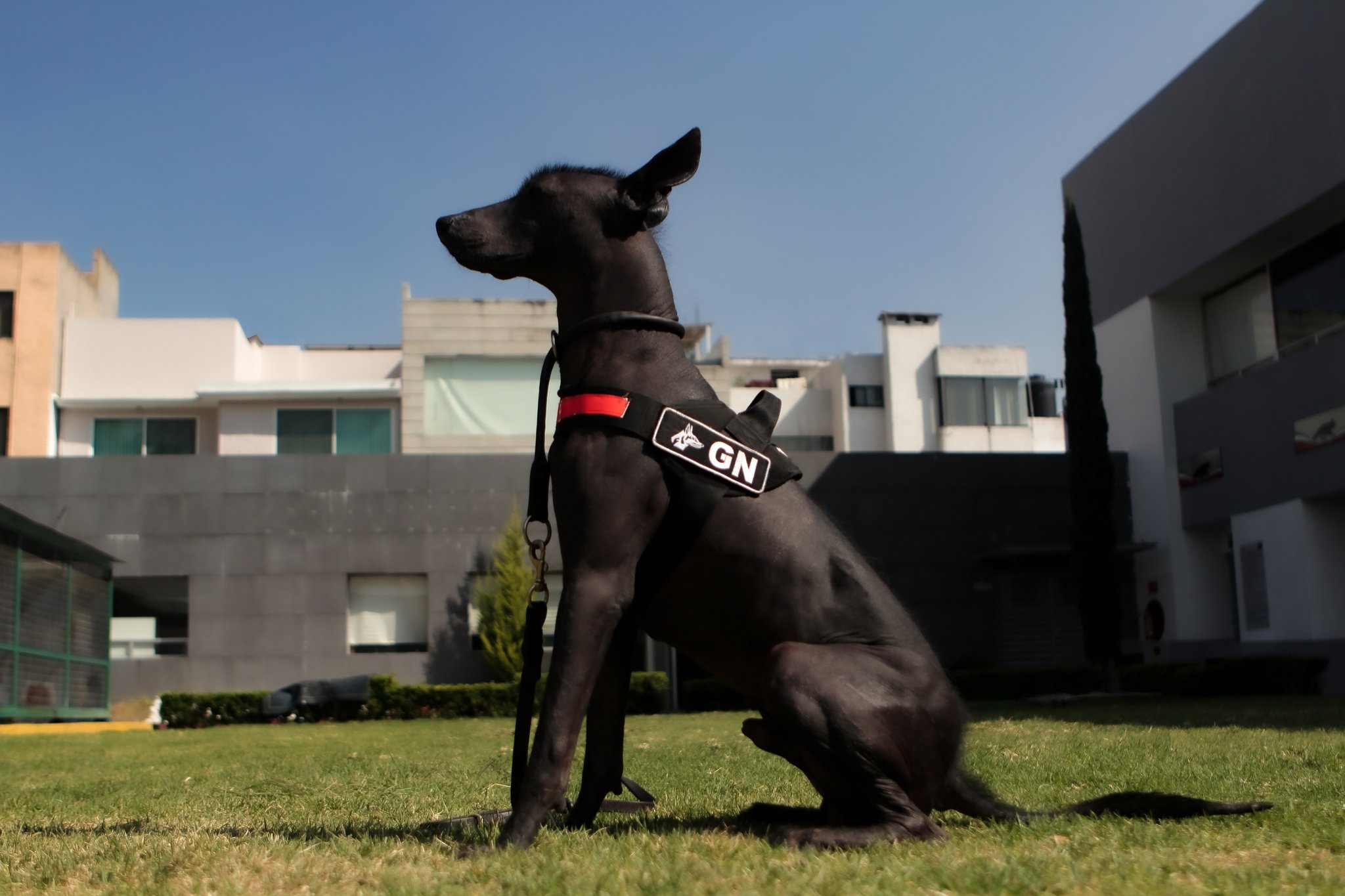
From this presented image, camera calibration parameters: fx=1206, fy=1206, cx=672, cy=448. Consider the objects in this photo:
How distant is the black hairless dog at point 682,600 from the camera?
3674 mm

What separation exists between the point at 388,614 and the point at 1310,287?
66.4 ft

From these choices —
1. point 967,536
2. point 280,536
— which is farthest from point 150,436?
point 967,536

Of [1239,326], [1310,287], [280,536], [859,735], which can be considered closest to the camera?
[859,735]

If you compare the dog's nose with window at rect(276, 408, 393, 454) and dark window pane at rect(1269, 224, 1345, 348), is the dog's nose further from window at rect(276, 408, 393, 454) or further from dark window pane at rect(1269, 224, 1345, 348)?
window at rect(276, 408, 393, 454)

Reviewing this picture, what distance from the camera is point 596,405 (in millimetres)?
3920

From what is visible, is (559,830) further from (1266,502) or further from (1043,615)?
(1043,615)

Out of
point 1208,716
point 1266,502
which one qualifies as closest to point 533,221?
point 1208,716

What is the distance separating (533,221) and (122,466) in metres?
25.9

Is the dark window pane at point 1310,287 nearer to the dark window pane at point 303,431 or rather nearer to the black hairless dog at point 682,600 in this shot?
the black hairless dog at point 682,600

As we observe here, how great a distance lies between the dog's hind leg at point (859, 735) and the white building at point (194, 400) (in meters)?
29.4

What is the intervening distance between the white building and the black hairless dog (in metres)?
28.8

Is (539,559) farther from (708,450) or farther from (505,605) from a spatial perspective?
(505,605)

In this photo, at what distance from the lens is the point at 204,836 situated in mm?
4207

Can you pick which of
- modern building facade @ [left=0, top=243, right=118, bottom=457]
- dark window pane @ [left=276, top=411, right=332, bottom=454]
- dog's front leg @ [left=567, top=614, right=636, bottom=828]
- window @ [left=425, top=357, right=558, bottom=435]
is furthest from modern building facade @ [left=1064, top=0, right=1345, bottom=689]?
modern building facade @ [left=0, top=243, right=118, bottom=457]
